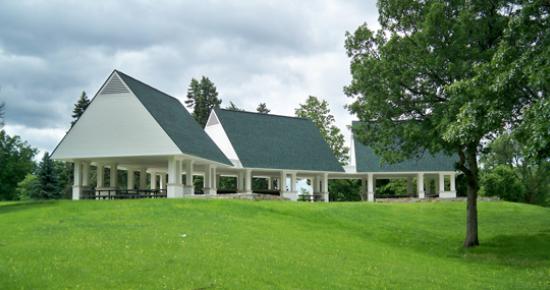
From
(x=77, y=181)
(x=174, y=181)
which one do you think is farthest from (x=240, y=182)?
(x=77, y=181)

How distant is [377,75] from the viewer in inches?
862

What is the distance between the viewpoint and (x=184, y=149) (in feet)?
105

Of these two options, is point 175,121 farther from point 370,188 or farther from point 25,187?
point 25,187

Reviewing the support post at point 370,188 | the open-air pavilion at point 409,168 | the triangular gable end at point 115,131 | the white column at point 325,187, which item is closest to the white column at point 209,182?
Answer: the triangular gable end at point 115,131

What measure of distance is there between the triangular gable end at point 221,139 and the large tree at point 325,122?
21.8 metres

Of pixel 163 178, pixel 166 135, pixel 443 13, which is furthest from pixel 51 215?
pixel 163 178

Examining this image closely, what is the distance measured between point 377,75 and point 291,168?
22.1 meters

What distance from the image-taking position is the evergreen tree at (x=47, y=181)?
154 feet

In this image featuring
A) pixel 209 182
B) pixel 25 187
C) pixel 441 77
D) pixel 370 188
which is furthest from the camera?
pixel 25 187

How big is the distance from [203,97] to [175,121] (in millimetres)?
41530

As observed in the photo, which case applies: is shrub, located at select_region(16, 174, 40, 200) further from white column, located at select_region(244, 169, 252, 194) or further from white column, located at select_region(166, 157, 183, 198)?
white column, located at select_region(166, 157, 183, 198)

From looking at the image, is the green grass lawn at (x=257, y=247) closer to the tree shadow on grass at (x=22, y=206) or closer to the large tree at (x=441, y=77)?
the tree shadow on grass at (x=22, y=206)

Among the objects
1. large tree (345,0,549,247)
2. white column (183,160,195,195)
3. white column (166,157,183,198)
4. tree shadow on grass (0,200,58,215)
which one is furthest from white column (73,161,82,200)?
large tree (345,0,549,247)

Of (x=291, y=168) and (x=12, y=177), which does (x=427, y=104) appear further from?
(x=12, y=177)
